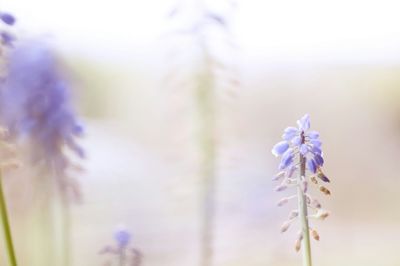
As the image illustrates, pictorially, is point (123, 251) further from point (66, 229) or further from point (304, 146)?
point (304, 146)

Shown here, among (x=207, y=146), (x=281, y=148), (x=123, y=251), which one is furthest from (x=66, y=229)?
(x=281, y=148)

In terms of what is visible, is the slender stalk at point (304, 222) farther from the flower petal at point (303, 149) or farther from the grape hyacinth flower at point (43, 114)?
the grape hyacinth flower at point (43, 114)

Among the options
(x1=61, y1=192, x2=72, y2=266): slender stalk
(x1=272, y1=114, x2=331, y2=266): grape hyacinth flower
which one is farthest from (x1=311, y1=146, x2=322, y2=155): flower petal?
(x1=61, y1=192, x2=72, y2=266): slender stalk

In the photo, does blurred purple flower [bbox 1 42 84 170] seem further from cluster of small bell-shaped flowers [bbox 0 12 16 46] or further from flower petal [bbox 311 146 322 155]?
flower petal [bbox 311 146 322 155]

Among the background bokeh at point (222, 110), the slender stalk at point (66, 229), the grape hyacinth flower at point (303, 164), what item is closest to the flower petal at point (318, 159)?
the grape hyacinth flower at point (303, 164)

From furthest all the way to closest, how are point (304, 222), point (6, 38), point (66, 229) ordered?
point (66, 229) → point (6, 38) → point (304, 222)

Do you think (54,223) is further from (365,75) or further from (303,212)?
(365,75)
